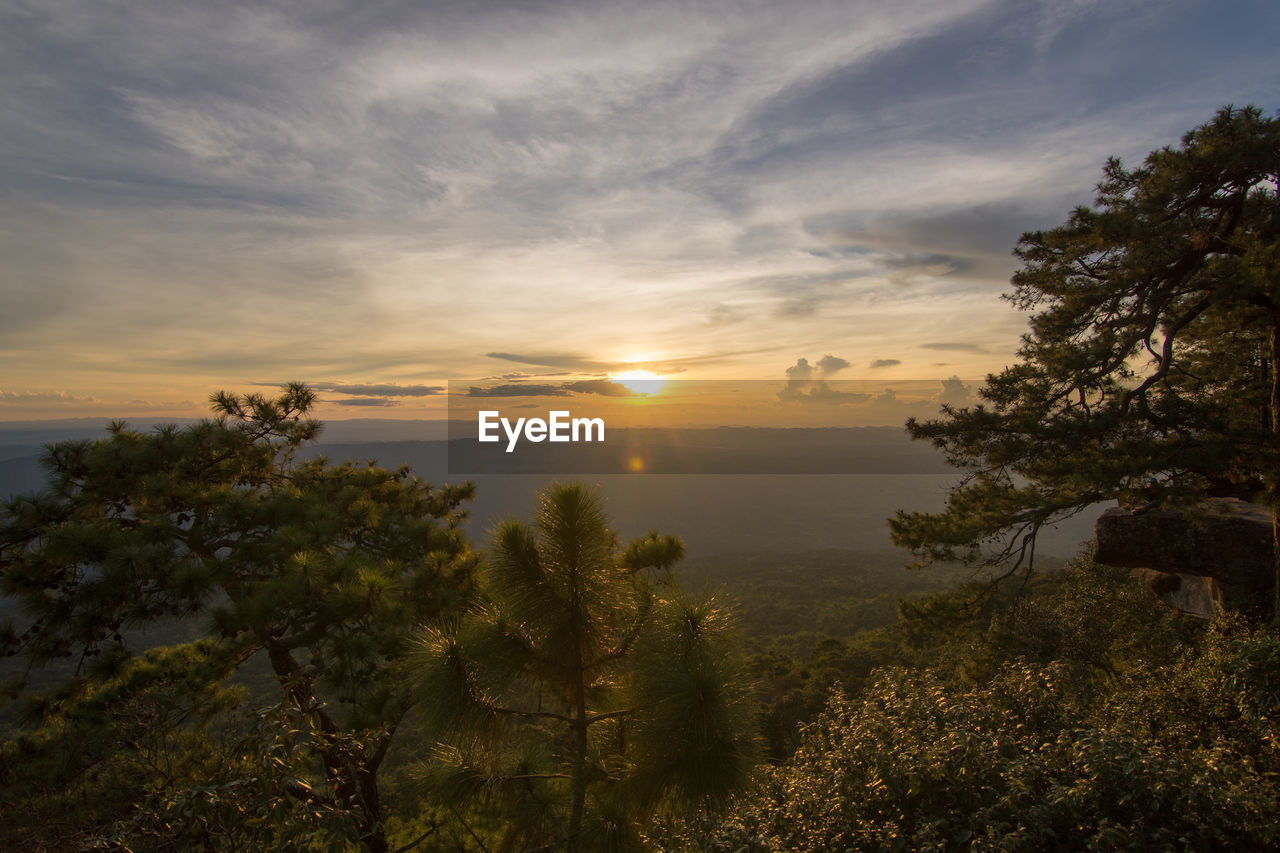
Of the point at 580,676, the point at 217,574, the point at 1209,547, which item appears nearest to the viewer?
the point at 580,676

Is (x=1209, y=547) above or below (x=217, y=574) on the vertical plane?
below

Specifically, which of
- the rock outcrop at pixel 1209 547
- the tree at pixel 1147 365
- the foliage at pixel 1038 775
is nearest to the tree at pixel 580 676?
Answer: the foliage at pixel 1038 775


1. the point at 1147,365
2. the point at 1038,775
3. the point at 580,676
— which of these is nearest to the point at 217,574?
the point at 580,676

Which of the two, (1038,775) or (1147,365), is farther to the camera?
(1147,365)

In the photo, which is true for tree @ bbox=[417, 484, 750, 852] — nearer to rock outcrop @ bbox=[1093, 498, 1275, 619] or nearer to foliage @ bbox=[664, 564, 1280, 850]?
foliage @ bbox=[664, 564, 1280, 850]

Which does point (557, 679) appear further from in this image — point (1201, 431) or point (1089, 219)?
point (1089, 219)

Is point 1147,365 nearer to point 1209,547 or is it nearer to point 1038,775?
point 1209,547
